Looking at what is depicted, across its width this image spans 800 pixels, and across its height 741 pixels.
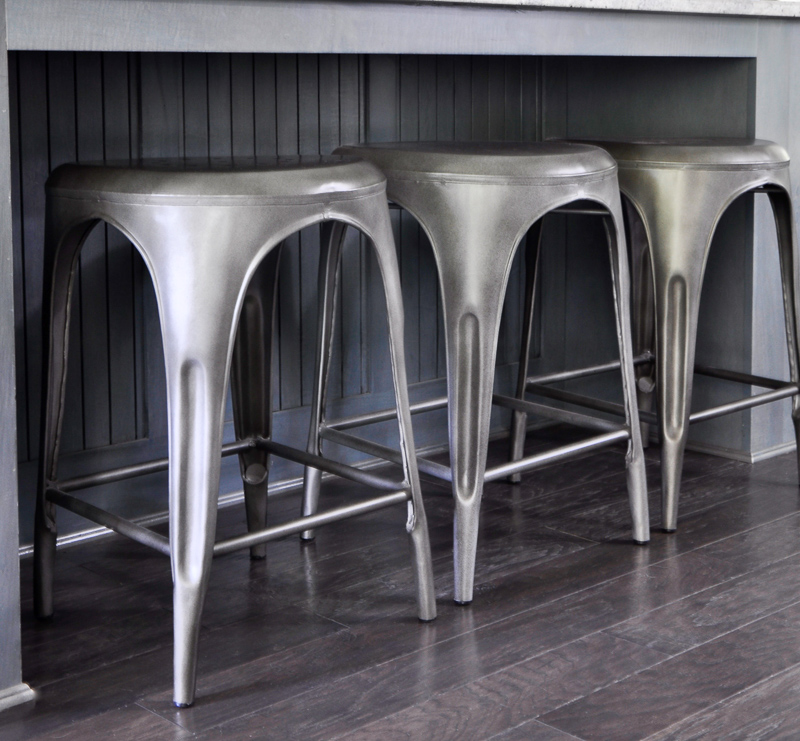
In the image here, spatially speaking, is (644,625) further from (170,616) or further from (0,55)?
(0,55)

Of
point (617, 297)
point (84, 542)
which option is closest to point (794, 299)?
point (617, 297)

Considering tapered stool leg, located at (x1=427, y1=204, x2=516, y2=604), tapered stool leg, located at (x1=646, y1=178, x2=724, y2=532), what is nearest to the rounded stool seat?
tapered stool leg, located at (x1=646, y1=178, x2=724, y2=532)

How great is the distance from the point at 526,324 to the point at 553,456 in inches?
19.1

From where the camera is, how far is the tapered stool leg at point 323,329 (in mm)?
1761

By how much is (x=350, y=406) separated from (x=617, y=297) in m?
0.66

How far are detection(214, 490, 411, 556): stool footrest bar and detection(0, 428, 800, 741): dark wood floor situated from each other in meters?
0.17

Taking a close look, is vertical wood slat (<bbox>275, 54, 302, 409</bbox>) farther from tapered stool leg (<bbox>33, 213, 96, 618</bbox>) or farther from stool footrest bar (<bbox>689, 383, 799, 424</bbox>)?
stool footrest bar (<bbox>689, 383, 799, 424</bbox>)

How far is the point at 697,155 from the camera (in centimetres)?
191

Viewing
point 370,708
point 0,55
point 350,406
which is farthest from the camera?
point 350,406

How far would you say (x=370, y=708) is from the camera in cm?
134

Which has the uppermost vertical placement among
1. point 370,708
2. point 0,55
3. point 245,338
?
point 0,55

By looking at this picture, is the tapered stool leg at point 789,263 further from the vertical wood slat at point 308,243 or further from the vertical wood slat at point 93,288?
the vertical wood slat at point 93,288

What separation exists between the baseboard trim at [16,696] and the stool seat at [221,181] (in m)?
0.59

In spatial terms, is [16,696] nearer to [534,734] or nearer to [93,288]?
[534,734]
